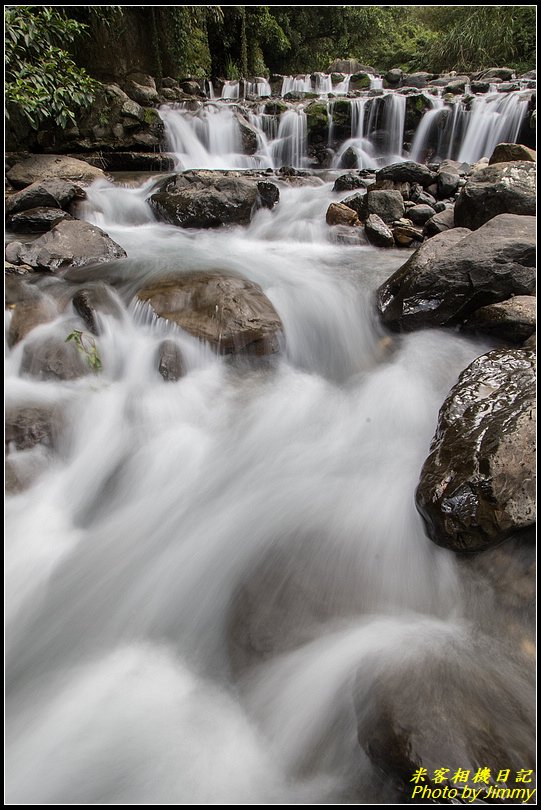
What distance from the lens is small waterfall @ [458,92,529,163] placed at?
10617 millimetres

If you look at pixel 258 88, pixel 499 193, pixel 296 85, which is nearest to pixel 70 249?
pixel 499 193

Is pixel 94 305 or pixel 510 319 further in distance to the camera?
pixel 94 305

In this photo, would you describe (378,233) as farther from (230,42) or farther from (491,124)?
(230,42)

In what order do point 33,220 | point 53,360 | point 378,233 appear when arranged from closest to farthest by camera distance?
1. point 53,360
2. point 33,220
3. point 378,233

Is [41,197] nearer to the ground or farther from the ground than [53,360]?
farther from the ground

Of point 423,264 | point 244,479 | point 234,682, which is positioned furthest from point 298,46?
point 234,682

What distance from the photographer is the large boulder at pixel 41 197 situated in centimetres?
616

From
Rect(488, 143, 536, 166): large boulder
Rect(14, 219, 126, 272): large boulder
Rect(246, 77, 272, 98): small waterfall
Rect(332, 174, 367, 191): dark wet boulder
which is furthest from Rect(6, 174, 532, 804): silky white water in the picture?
Rect(246, 77, 272, 98): small waterfall

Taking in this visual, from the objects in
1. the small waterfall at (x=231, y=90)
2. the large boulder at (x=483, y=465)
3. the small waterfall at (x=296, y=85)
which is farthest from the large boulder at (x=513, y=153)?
the small waterfall at (x=296, y=85)

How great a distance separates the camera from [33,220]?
5.95m

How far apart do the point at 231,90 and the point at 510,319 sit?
16.2 metres

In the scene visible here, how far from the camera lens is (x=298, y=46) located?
868 inches

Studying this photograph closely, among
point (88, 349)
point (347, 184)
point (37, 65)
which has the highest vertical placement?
point (37, 65)

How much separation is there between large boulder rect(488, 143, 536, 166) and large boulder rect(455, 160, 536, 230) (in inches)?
55.9
